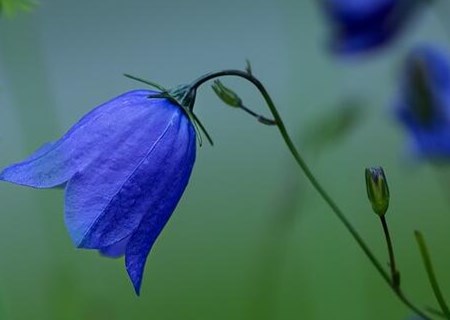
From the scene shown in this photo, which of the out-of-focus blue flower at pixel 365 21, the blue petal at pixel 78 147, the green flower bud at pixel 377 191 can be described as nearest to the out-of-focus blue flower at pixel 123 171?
the blue petal at pixel 78 147

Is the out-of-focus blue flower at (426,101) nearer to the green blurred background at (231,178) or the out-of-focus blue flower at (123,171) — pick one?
the green blurred background at (231,178)

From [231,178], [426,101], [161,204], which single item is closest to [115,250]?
[161,204]

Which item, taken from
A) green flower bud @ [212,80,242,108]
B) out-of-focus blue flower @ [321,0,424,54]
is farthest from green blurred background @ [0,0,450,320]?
green flower bud @ [212,80,242,108]

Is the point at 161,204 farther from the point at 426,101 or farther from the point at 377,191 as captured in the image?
the point at 426,101

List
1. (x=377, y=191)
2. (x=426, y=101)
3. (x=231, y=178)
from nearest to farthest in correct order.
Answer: (x=377, y=191)
(x=426, y=101)
(x=231, y=178)

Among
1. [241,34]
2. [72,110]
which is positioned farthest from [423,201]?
[241,34]

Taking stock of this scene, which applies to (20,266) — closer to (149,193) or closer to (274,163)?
(274,163)

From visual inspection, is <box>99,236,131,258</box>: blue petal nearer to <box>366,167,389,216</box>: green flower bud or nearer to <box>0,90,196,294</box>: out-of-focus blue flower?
<box>0,90,196,294</box>: out-of-focus blue flower
